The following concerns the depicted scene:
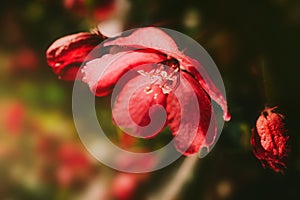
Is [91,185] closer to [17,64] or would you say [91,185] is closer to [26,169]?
[26,169]

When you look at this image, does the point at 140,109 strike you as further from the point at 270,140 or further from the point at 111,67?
the point at 270,140

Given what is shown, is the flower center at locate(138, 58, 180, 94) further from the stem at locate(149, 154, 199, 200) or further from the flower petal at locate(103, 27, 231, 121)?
the stem at locate(149, 154, 199, 200)

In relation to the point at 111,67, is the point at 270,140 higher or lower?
lower

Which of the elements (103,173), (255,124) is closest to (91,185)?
(103,173)

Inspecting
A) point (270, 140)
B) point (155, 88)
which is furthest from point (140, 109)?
point (270, 140)

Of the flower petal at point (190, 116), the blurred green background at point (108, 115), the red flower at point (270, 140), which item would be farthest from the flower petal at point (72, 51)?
the red flower at point (270, 140)

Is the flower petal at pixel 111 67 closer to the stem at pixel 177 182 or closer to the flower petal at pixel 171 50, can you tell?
the flower petal at pixel 171 50
